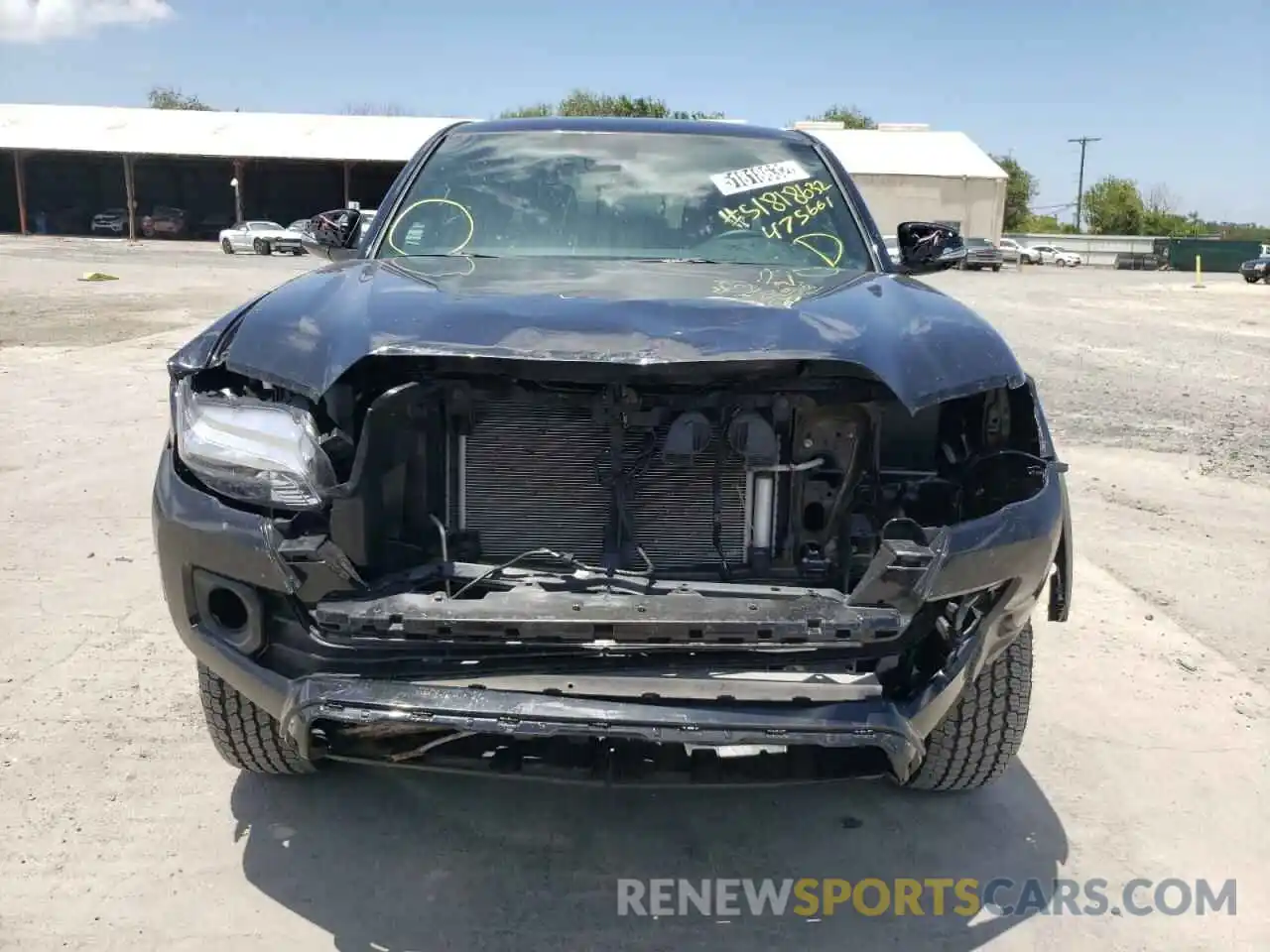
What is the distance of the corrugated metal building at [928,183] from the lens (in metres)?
42.2

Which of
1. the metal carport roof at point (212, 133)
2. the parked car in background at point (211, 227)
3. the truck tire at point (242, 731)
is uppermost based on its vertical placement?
the metal carport roof at point (212, 133)

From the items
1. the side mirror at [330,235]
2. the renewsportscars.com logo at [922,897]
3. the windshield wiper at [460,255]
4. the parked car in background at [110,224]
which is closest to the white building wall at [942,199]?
the parked car in background at [110,224]

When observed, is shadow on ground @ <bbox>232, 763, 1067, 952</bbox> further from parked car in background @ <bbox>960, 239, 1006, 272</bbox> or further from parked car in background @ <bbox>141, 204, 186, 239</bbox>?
parked car in background @ <bbox>141, 204, 186, 239</bbox>

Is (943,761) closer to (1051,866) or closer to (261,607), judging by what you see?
(1051,866)

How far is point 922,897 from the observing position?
8.47 ft

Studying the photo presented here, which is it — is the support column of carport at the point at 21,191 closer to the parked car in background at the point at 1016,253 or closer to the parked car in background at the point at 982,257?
Result: the parked car in background at the point at 982,257

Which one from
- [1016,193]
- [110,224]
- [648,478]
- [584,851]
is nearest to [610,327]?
[648,478]

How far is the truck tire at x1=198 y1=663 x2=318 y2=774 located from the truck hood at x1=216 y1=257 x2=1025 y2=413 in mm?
859

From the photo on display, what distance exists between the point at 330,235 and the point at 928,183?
4228 cm

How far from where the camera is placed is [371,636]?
2182 mm

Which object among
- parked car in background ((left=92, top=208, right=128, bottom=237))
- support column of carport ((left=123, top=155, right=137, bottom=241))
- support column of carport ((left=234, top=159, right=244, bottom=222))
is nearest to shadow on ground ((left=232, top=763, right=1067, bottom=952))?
support column of carport ((left=234, top=159, right=244, bottom=222))

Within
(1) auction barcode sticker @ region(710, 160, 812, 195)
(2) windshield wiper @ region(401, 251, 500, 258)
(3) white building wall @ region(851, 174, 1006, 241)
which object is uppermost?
(3) white building wall @ region(851, 174, 1006, 241)

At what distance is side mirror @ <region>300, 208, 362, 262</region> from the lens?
159 inches

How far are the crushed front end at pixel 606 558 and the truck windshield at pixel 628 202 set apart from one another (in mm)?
1172
